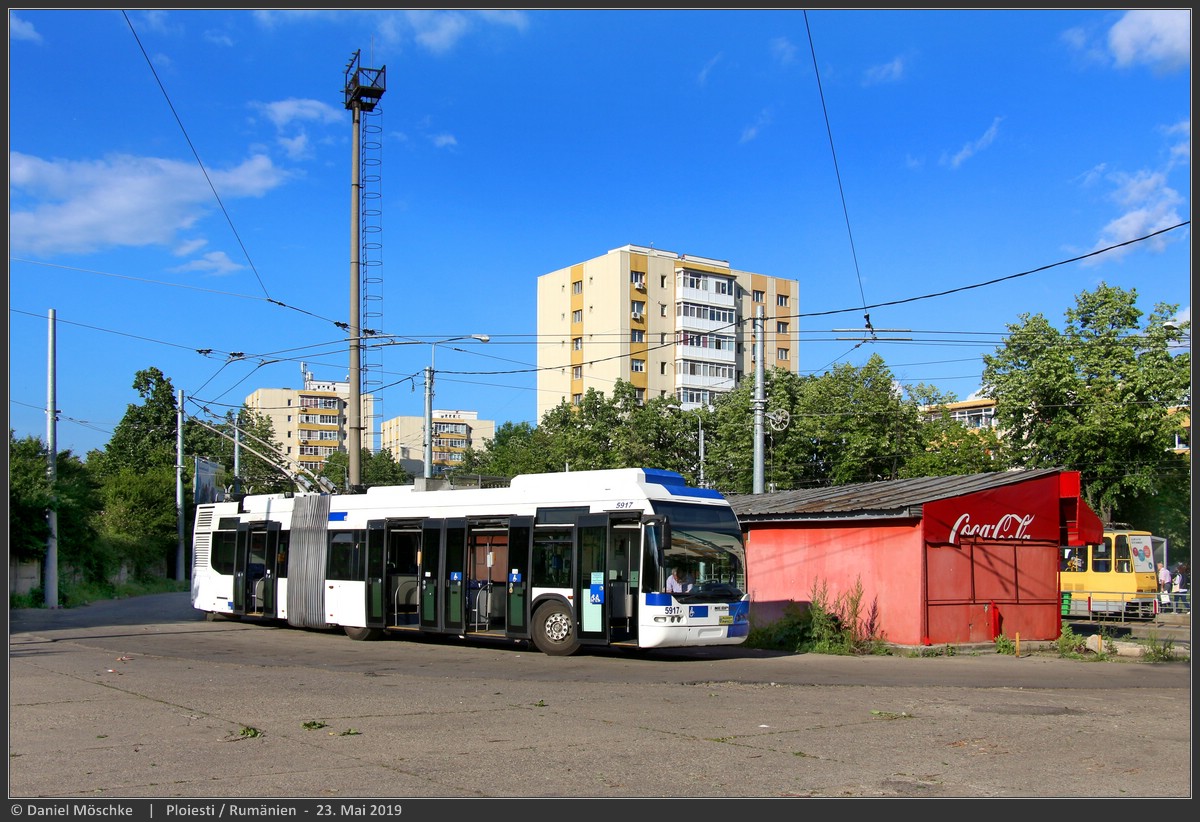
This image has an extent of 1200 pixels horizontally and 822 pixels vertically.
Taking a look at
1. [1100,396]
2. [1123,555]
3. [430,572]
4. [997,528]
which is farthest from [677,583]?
[1100,396]

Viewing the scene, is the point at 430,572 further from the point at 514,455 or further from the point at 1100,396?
the point at 514,455

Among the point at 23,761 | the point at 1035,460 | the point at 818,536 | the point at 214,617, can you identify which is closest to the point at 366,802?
the point at 23,761

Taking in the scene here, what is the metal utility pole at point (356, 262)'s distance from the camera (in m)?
28.1

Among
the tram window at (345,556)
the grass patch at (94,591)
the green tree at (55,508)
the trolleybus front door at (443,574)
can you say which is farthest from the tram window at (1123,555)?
the green tree at (55,508)

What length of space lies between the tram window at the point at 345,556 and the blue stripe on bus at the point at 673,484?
6.94 metres

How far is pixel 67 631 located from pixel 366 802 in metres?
19.0

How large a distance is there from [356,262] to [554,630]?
14606 mm

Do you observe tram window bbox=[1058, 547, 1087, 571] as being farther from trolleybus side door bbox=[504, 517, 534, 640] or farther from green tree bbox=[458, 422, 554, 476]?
green tree bbox=[458, 422, 554, 476]

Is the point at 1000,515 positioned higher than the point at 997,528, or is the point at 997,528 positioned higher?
the point at 1000,515

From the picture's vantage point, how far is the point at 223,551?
26.1 meters

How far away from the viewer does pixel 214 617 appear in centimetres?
2745

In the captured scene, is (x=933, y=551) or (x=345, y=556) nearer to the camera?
(x=933, y=551)

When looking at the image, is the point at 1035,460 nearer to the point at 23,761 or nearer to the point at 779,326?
the point at 23,761

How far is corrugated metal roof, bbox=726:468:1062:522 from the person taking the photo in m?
20.9
